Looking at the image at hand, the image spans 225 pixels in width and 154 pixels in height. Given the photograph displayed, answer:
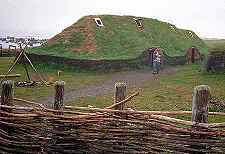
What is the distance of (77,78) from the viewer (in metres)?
21.4

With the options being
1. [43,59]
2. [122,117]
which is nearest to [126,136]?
[122,117]

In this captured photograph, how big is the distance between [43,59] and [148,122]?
2141 cm

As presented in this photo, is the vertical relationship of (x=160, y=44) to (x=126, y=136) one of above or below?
above

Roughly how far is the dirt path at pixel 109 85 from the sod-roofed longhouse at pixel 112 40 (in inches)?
82.7

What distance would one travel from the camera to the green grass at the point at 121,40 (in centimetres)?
2612

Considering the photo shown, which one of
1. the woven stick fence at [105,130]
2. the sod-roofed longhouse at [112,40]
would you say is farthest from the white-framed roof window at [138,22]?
the woven stick fence at [105,130]

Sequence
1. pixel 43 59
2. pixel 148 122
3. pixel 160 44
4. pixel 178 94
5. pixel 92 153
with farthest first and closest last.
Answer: pixel 160 44, pixel 43 59, pixel 178 94, pixel 92 153, pixel 148 122

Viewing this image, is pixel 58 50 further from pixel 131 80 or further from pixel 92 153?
pixel 92 153

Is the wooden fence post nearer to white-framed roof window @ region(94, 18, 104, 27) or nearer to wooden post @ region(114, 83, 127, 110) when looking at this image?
wooden post @ region(114, 83, 127, 110)

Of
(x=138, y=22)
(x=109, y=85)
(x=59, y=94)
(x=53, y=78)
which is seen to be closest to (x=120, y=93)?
(x=59, y=94)

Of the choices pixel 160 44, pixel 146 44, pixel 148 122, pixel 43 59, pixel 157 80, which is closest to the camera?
pixel 148 122

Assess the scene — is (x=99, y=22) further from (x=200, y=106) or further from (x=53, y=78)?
(x=200, y=106)

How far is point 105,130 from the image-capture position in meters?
5.36

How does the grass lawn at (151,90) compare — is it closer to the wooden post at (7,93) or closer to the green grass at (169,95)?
the green grass at (169,95)
